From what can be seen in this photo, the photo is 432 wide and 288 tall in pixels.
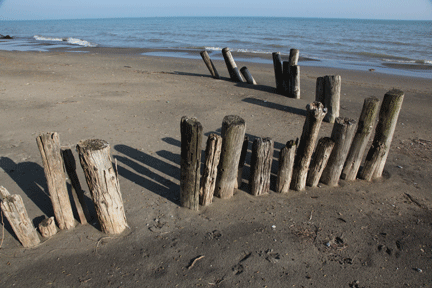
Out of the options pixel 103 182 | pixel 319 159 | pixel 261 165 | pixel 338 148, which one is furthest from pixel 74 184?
pixel 338 148

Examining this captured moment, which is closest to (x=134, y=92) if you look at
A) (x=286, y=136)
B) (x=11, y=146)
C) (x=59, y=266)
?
(x=11, y=146)

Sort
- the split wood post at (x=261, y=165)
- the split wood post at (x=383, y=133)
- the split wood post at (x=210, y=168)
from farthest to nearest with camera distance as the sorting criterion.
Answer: the split wood post at (x=383, y=133) < the split wood post at (x=261, y=165) < the split wood post at (x=210, y=168)

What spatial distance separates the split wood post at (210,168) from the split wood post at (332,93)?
14.8 feet

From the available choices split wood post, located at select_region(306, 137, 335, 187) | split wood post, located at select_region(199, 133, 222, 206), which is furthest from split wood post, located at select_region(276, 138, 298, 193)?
split wood post, located at select_region(199, 133, 222, 206)

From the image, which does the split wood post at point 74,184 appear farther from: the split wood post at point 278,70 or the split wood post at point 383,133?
the split wood post at point 278,70

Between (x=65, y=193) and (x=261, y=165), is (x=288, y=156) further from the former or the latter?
(x=65, y=193)

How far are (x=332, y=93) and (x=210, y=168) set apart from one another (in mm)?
4628

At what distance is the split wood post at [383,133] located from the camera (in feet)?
13.0

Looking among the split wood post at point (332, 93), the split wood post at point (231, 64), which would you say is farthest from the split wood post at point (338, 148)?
the split wood post at point (231, 64)

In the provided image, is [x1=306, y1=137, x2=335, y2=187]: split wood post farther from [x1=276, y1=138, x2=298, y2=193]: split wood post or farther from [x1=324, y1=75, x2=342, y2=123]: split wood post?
[x1=324, y1=75, x2=342, y2=123]: split wood post

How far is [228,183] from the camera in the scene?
374cm

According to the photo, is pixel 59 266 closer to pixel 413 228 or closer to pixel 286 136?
pixel 413 228

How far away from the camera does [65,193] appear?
3070 millimetres

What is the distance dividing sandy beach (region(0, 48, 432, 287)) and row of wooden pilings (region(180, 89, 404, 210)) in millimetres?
194
